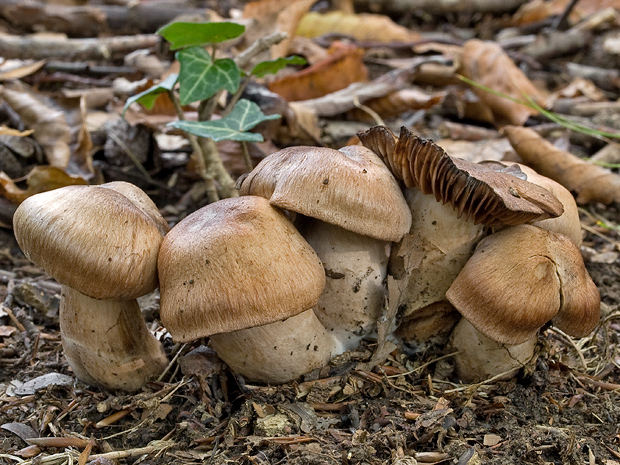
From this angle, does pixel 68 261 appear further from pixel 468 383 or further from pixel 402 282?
pixel 468 383

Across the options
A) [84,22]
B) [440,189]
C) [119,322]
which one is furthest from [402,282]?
[84,22]

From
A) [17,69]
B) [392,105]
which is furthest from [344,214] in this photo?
[17,69]

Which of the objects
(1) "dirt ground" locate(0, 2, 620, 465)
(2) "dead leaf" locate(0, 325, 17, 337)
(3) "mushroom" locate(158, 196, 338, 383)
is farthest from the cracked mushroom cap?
(2) "dead leaf" locate(0, 325, 17, 337)

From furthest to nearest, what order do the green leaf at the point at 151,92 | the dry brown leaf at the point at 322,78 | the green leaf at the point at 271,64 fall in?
the dry brown leaf at the point at 322,78 < the green leaf at the point at 271,64 < the green leaf at the point at 151,92

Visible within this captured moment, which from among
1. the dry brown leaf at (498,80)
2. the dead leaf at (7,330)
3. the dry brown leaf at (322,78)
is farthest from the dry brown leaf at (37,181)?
the dry brown leaf at (498,80)

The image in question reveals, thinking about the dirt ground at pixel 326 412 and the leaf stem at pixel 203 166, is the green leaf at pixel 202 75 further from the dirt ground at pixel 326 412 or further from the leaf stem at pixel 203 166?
the dirt ground at pixel 326 412

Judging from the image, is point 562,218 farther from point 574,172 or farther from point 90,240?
point 90,240
